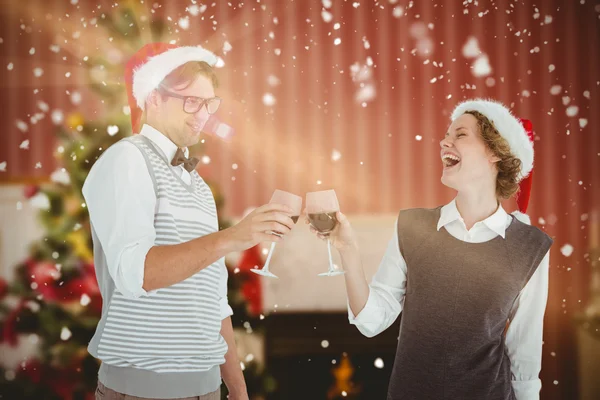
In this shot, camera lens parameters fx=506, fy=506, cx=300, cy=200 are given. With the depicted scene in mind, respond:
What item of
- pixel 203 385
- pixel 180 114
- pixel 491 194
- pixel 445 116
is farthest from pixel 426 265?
pixel 445 116

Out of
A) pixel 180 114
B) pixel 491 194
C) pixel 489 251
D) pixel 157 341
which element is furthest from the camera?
pixel 491 194

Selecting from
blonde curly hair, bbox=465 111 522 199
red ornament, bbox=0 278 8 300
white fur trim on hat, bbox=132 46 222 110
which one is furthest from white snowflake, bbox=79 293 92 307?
blonde curly hair, bbox=465 111 522 199

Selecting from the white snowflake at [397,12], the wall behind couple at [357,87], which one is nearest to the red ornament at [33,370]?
the wall behind couple at [357,87]

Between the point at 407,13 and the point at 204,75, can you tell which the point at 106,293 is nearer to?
the point at 204,75

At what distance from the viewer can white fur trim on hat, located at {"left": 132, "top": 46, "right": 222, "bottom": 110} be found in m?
1.44

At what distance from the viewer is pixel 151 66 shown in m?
1.47

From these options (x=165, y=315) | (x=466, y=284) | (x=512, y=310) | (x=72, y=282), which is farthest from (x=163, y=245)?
(x=72, y=282)

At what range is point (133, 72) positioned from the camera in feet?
5.09

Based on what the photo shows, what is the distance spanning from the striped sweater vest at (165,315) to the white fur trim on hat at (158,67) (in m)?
0.25

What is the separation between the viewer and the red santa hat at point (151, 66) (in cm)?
144

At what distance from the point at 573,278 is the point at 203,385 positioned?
2572 millimetres

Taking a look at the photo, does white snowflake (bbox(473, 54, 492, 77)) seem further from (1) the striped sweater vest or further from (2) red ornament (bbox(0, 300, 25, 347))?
(2) red ornament (bbox(0, 300, 25, 347))

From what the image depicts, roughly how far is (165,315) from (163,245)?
0.20 metres

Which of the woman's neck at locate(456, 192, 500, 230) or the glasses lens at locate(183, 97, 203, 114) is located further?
the woman's neck at locate(456, 192, 500, 230)
